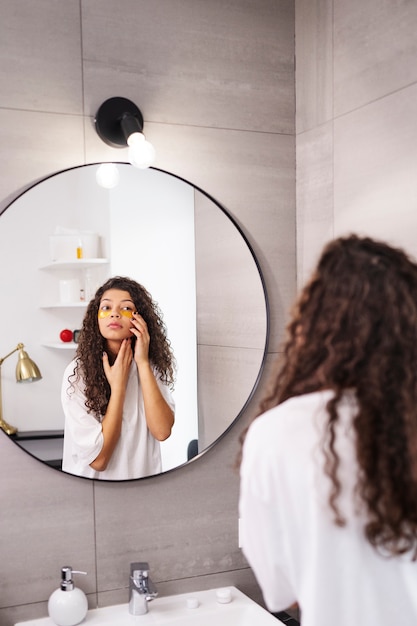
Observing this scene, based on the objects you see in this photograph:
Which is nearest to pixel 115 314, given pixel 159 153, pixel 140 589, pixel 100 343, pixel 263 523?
pixel 100 343

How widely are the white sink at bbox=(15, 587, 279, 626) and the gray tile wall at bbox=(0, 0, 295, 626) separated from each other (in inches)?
1.4

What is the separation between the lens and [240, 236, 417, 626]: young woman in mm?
928

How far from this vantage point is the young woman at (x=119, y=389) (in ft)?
5.47

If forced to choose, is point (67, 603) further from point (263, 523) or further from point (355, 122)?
point (355, 122)

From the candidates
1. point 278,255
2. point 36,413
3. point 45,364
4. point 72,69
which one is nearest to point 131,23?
point 72,69

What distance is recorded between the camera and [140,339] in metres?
1.72

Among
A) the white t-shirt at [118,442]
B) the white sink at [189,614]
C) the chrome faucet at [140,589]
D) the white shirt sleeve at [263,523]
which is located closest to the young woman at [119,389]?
the white t-shirt at [118,442]

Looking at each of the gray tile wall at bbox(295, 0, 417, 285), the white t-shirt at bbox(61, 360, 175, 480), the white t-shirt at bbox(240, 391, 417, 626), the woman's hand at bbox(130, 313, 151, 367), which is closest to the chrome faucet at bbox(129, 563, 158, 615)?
the white t-shirt at bbox(61, 360, 175, 480)

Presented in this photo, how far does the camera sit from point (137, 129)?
1.67 metres

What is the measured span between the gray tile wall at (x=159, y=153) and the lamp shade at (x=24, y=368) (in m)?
0.04

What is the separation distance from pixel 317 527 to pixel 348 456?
0.10 metres

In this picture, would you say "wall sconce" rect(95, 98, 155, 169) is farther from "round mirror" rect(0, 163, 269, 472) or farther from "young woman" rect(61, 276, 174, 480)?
"young woman" rect(61, 276, 174, 480)

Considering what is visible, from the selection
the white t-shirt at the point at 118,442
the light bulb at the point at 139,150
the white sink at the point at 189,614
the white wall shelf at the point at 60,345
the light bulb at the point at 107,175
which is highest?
A: the light bulb at the point at 139,150

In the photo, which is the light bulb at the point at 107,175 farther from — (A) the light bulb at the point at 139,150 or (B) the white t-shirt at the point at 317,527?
(B) the white t-shirt at the point at 317,527
